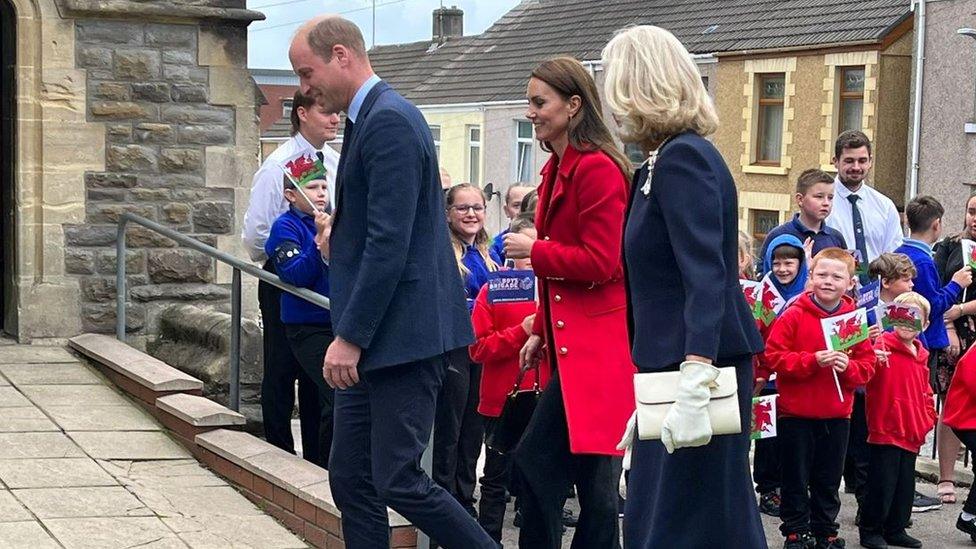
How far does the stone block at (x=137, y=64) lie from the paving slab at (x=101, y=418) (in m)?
2.44

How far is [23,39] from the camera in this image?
910 cm

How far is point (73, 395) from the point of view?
26.1 feet

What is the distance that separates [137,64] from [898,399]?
4.91 meters

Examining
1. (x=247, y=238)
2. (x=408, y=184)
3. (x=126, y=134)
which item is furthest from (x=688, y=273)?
(x=126, y=134)

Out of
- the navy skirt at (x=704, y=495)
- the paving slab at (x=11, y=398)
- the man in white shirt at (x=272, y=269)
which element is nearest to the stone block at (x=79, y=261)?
the paving slab at (x=11, y=398)

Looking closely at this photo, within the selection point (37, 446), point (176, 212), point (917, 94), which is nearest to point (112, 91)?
point (176, 212)

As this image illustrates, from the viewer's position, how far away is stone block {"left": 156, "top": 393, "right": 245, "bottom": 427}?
7.16m

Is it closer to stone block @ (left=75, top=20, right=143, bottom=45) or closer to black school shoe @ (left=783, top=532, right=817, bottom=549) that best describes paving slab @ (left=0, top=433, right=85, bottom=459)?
stone block @ (left=75, top=20, right=143, bottom=45)

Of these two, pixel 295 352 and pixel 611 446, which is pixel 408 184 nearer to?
pixel 611 446

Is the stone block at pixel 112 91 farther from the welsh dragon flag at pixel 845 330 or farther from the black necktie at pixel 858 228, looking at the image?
the welsh dragon flag at pixel 845 330

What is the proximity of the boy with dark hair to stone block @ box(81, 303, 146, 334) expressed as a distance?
3868mm

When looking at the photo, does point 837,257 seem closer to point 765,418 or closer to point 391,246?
point 765,418

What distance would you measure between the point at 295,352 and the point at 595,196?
1898mm

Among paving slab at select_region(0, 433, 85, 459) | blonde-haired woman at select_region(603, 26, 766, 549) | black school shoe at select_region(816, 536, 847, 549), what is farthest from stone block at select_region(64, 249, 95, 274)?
blonde-haired woman at select_region(603, 26, 766, 549)
